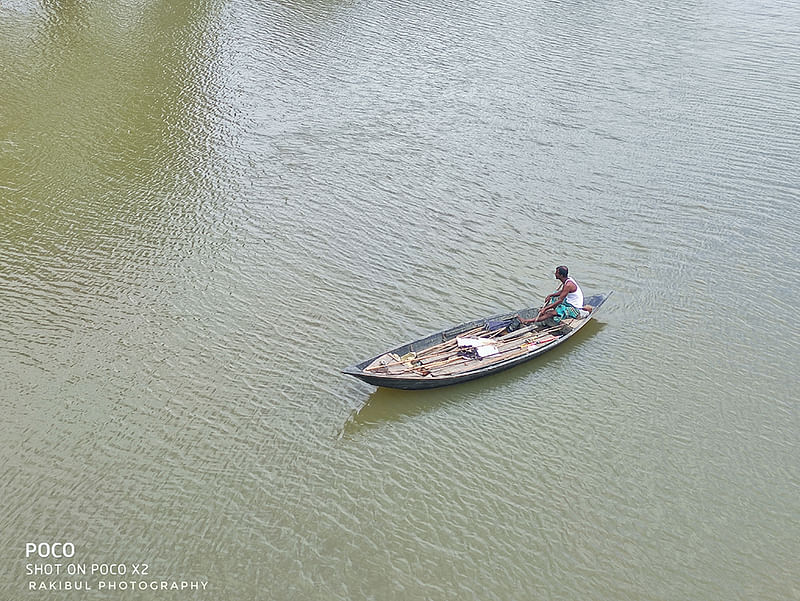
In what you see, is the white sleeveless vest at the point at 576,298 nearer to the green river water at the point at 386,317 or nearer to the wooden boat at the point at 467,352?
the wooden boat at the point at 467,352

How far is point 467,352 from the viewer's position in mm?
12359

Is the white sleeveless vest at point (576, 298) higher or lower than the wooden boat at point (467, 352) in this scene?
higher

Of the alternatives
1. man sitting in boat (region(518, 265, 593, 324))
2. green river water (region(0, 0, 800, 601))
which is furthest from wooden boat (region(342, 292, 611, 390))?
green river water (region(0, 0, 800, 601))

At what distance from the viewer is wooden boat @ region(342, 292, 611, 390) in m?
11.5

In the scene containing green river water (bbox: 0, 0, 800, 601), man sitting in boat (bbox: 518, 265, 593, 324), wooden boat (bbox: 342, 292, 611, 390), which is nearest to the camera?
green river water (bbox: 0, 0, 800, 601)

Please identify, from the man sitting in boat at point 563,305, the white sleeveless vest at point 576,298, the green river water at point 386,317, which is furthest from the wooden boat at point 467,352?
the green river water at point 386,317

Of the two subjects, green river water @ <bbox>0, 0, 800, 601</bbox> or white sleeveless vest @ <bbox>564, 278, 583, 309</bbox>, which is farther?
white sleeveless vest @ <bbox>564, 278, 583, 309</bbox>

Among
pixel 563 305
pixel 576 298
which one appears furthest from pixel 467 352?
pixel 576 298

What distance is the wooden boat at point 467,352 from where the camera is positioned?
37.8 feet

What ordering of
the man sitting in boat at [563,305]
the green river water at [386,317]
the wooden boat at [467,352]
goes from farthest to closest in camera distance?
the man sitting in boat at [563,305] → the wooden boat at [467,352] → the green river water at [386,317]

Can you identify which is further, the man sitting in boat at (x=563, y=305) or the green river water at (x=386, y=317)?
the man sitting in boat at (x=563, y=305)

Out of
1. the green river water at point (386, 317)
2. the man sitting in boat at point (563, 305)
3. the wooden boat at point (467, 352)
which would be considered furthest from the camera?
the man sitting in boat at point (563, 305)

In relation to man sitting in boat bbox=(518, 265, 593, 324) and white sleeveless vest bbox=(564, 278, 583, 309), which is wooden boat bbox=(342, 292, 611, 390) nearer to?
man sitting in boat bbox=(518, 265, 593, 324)

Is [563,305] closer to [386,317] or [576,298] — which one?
[576,298]
